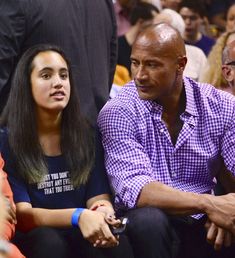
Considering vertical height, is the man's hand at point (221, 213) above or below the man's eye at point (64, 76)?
below

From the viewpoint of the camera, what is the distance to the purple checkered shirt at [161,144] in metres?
2.96

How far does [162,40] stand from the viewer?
120 inches

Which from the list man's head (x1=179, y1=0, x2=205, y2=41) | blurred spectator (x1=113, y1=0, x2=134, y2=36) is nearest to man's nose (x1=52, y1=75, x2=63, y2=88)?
blurred spectator (x1=113, y1=0, x2=134, y2=36)

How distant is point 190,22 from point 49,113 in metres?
2.90

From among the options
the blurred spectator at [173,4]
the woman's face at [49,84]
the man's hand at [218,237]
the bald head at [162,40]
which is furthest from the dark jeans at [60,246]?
the blurred spectator at [173,4]

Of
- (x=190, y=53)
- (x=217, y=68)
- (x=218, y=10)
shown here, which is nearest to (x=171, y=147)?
(x=217, y=68)

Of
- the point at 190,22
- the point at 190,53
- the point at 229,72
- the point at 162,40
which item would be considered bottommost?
the point at 190,53

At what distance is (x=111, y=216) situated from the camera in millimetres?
2764

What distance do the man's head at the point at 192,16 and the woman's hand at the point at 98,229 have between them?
3.03 metres

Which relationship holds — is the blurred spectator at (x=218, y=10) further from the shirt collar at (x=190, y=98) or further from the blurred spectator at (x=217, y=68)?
the shirt collar at (x=190, y=98)

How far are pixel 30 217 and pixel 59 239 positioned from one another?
0.16 meters

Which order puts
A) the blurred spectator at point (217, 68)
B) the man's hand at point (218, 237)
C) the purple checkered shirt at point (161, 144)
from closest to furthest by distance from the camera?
the man's hand at point (218, 237), the purple checkered shirt at point (161, 144), the blurred spectator at point (217, 68)

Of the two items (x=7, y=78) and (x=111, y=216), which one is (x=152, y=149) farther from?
(x=7, y=78)

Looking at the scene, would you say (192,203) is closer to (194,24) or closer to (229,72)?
(229,72)
